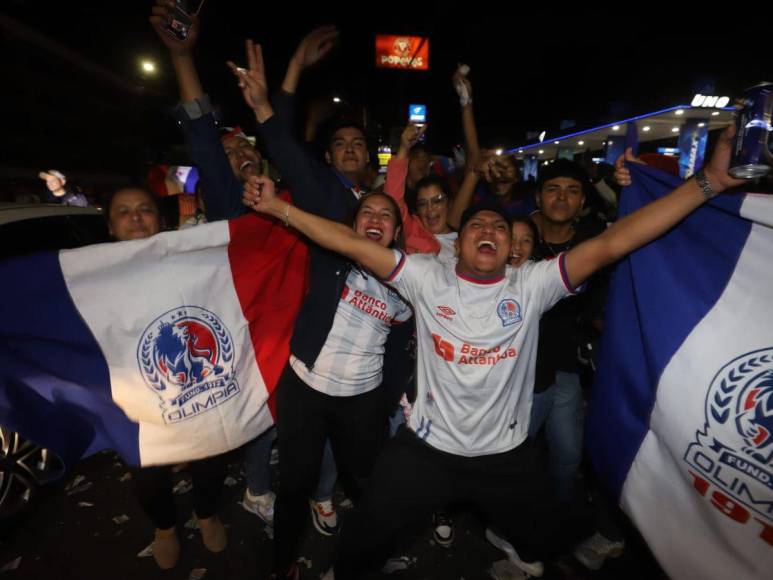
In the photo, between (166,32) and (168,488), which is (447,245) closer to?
(166,32)

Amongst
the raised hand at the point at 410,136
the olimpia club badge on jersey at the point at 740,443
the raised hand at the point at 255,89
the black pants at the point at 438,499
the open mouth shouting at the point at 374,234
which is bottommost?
the black pants at the point at 438,499

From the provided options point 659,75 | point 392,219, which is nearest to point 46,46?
point 392,219

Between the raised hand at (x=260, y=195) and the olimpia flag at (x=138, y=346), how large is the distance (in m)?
0.40

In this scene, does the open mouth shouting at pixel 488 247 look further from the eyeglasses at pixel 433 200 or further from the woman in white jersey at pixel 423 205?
the eyeglasses at pixel 433 200

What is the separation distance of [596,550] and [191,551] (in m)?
3.00

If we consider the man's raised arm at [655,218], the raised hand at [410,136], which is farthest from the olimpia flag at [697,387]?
the raised hand at [410,136]

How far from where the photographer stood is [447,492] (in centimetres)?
229

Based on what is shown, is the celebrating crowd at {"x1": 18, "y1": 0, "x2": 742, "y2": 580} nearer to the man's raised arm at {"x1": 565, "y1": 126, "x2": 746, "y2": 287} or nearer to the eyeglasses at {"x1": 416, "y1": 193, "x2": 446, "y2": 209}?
the man's raised arm at {"x1": 565, "y1": 126, "x2": 746, "y2": 287}

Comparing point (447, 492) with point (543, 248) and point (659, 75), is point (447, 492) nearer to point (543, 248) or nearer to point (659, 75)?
point (543, 248)

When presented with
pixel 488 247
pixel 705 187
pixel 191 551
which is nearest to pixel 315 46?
pixel 488 247

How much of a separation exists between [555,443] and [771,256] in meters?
1.81

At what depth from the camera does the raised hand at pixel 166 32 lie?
2.53 meters

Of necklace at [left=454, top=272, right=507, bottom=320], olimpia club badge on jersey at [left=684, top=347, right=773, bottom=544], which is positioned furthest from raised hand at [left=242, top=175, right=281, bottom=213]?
olimpia club badge on jersey at [left=684, top=347, right=773, bottom=544]

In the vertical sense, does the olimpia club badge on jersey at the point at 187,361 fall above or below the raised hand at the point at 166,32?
below
